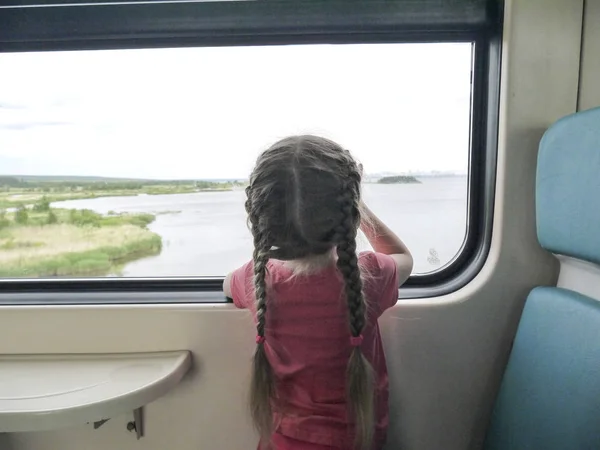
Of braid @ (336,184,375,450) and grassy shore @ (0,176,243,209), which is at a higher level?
grassy shore @ (0,176,243,209)

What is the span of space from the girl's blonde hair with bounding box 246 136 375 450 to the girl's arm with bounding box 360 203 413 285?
197 mm

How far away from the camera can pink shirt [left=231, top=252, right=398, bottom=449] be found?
1026mm

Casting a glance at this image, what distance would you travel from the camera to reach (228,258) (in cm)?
147

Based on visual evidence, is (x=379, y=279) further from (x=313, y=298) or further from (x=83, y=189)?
(x=83, y=189)

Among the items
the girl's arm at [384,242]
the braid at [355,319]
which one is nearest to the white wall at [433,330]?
the girl's arm at [384,242]

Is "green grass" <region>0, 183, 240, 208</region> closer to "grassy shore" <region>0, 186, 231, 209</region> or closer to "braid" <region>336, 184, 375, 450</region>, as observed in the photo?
"grassy shore" <region>0, 186, 231, 209</region>

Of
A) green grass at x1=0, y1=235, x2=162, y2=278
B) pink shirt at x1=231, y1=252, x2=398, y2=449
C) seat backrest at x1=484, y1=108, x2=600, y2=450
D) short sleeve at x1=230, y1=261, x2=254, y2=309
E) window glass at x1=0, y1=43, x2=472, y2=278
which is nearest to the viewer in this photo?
seat backrest at x1=484, y1=108, x2=600, y2=450

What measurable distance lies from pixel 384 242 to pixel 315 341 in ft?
1.09

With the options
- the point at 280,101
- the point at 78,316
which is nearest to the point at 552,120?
the point at 280,101

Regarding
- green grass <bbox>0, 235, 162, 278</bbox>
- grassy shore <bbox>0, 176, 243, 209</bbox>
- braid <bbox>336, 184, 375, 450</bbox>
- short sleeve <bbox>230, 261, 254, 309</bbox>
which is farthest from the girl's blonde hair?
green grass <bbox>0, 235, 162, 278</bbox>

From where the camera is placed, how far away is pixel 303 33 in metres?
1.28

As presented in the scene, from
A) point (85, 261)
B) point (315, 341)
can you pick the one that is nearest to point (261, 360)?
point (315, 341)

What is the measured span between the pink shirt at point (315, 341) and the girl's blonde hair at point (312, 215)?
0.04 m

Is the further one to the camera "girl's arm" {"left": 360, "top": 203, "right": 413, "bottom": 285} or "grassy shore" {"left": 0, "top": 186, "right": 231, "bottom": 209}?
"grassy shore" {"left": 0, "top": 186, "right": 231, "bottom": 209}
